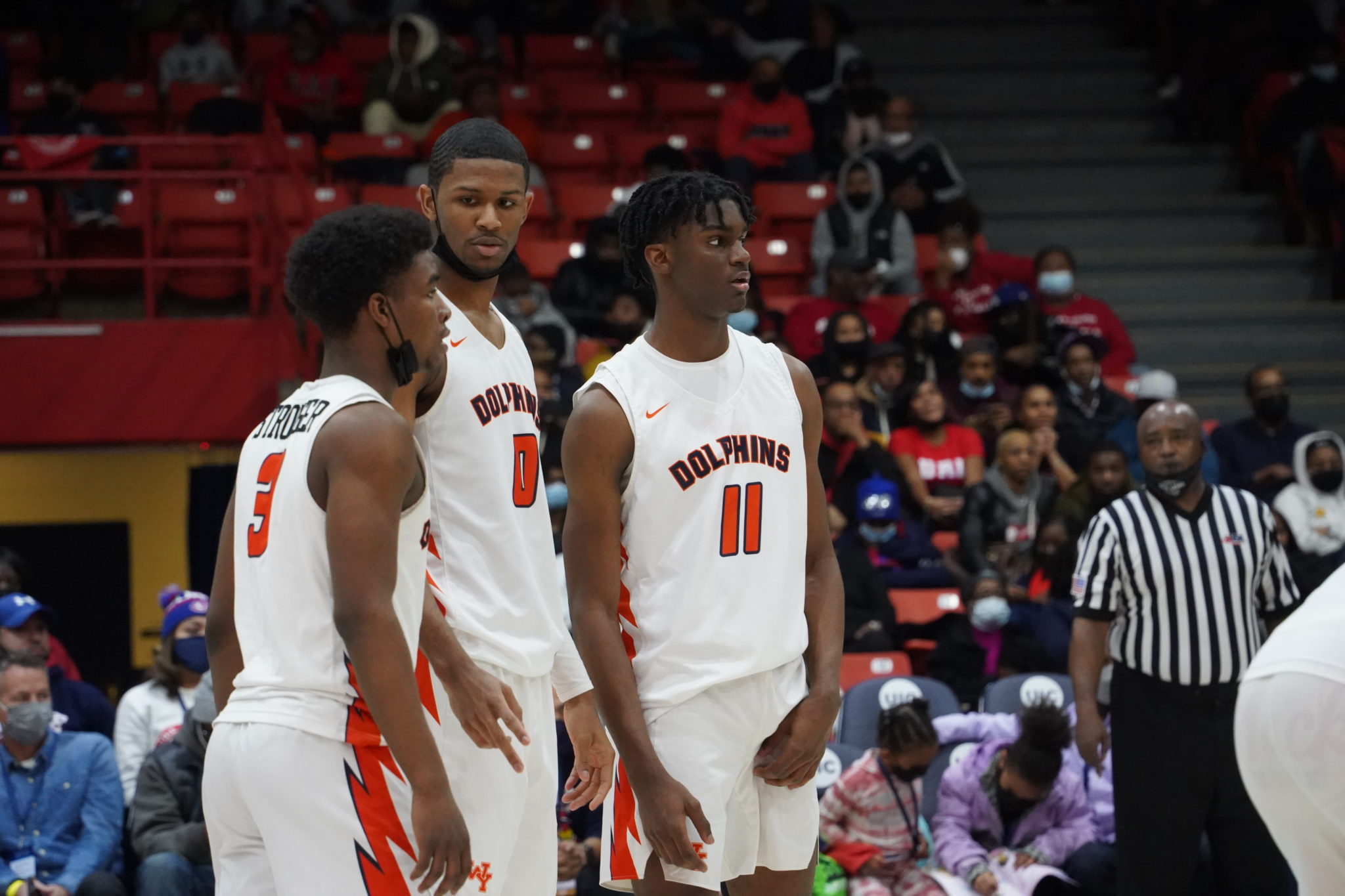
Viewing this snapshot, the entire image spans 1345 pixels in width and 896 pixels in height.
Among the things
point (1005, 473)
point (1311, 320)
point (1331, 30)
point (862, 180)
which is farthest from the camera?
point (1331, 30)

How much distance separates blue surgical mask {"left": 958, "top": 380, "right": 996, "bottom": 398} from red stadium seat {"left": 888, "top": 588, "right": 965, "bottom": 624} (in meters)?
1.82

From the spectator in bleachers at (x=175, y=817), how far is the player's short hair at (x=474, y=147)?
3139 millimetres

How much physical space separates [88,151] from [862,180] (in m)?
5.13

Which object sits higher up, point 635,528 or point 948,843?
point 635,528

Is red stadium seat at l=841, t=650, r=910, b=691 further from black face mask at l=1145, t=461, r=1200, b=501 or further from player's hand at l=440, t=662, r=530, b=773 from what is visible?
player's hand at l=440, t=662, r=530, b=773

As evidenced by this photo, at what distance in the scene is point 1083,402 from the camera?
1005cm

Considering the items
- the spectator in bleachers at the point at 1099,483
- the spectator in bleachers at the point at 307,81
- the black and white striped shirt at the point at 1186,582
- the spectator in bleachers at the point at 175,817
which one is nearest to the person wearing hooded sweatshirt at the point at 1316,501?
the spectator in bleachers at the point at 1099,483

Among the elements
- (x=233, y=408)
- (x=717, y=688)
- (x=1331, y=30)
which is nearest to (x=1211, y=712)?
(x=717, y=688)

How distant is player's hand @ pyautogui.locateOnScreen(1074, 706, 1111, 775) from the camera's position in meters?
5.90

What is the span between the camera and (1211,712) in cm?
555

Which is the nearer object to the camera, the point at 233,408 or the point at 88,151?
the point at 233,408

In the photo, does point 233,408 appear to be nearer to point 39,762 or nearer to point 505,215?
point 39,762

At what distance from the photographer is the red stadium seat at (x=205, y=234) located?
9953mm

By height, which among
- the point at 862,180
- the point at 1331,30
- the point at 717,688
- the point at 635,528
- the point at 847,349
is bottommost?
the point at 717,688
